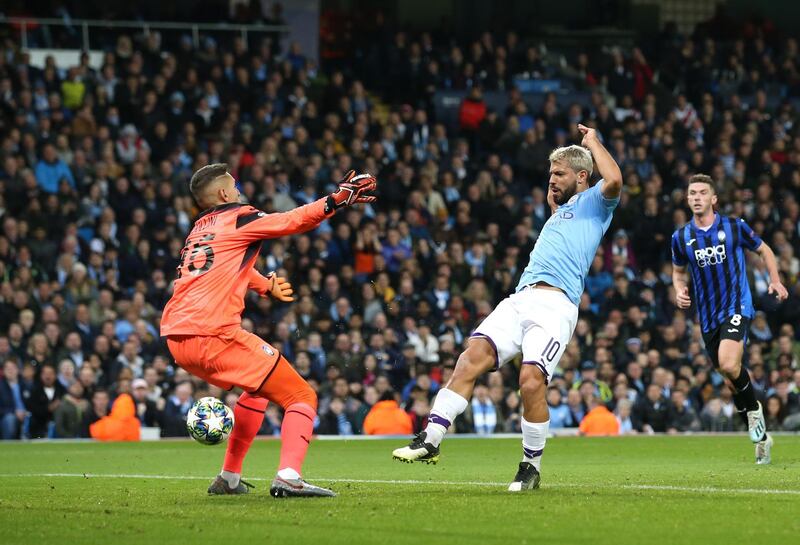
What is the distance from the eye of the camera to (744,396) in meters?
13.8

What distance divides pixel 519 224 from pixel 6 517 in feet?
60.5

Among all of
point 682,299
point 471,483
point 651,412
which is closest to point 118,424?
point 651,412

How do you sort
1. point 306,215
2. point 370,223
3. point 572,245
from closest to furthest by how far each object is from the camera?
point 306,215, point 572,245, point 370,223

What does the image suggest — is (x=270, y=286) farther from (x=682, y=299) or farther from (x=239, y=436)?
(x=682, y=299)

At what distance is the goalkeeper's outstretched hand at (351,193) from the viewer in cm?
939

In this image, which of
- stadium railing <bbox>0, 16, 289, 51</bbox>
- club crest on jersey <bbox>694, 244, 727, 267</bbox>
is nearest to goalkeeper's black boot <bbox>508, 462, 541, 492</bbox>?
club crest on jersey <bbox>694, 244, 727, 267</bbox>

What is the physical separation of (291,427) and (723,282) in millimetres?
5949

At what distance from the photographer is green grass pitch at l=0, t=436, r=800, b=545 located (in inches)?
297

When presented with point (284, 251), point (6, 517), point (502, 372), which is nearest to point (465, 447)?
point (502, 372)

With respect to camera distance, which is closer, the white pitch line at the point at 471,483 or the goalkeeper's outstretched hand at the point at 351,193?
the goalkeeper's outstretched hand at the point at 351,193

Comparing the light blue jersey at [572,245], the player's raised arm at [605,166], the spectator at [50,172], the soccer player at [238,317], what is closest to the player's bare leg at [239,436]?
the soccer player at [238,317]

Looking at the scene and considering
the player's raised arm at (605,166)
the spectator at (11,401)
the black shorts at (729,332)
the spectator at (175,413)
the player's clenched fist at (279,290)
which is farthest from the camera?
the spectator at (175,413)

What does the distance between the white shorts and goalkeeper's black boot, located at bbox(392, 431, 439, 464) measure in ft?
3.09

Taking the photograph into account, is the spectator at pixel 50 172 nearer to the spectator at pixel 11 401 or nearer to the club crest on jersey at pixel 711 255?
the spectator at pixel 11 401
